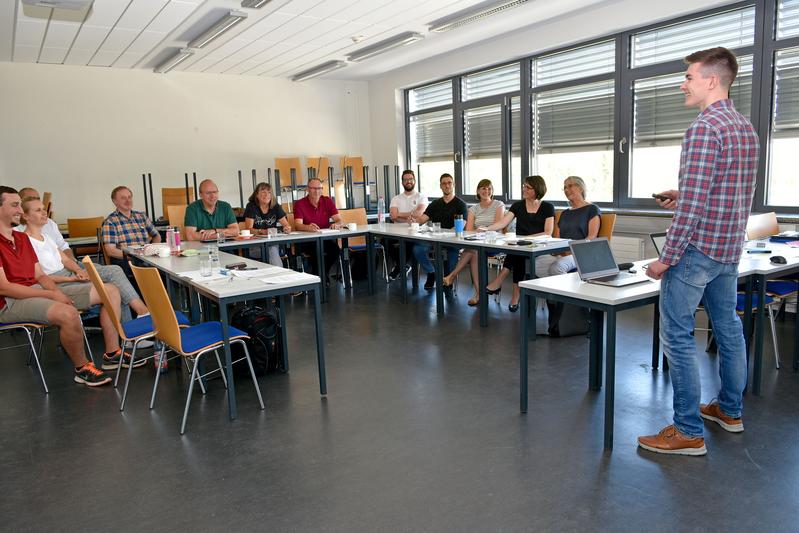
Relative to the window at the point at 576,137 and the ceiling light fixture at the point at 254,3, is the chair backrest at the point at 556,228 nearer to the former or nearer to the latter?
the window at the point at 576,137

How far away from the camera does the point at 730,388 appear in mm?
2508

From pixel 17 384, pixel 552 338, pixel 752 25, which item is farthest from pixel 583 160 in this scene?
pixel 17 384

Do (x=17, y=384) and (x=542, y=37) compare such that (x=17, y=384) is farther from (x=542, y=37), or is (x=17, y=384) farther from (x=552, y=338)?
(x=542, y=37)

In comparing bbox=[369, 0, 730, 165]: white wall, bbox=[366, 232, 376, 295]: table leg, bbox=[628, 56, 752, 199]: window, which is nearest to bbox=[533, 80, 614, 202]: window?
bbox=[628, 56, 752, 199]: window

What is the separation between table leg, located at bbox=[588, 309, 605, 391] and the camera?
3062mm

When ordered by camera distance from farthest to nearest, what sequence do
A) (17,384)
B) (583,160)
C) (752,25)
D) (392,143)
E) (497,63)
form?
(392,143), (497,63), (583,160), (752,25), (17,384)

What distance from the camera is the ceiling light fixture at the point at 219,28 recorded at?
18.0 ft

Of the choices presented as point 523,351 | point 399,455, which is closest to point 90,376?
point 399,455

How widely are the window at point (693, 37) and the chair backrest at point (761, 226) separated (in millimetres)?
1753

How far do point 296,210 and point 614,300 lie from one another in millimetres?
4324

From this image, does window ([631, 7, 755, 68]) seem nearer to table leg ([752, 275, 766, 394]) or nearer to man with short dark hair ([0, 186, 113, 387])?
table leg ([752, 275, 766, 394])

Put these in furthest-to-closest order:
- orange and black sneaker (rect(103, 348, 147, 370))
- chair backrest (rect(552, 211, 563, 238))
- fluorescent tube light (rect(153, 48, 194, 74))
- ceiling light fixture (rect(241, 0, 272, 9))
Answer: fluorescent tube light (rect(153, 48, 194, 74)), ceiling light fixture (rect(241, 0, 272, 9)), chair backrest (rect(552, 211, 563, 238)), orange and black sneaker (rect(103, 348, 147, 370))

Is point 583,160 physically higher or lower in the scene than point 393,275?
higher

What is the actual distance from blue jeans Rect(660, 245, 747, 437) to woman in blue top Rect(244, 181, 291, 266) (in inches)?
164
